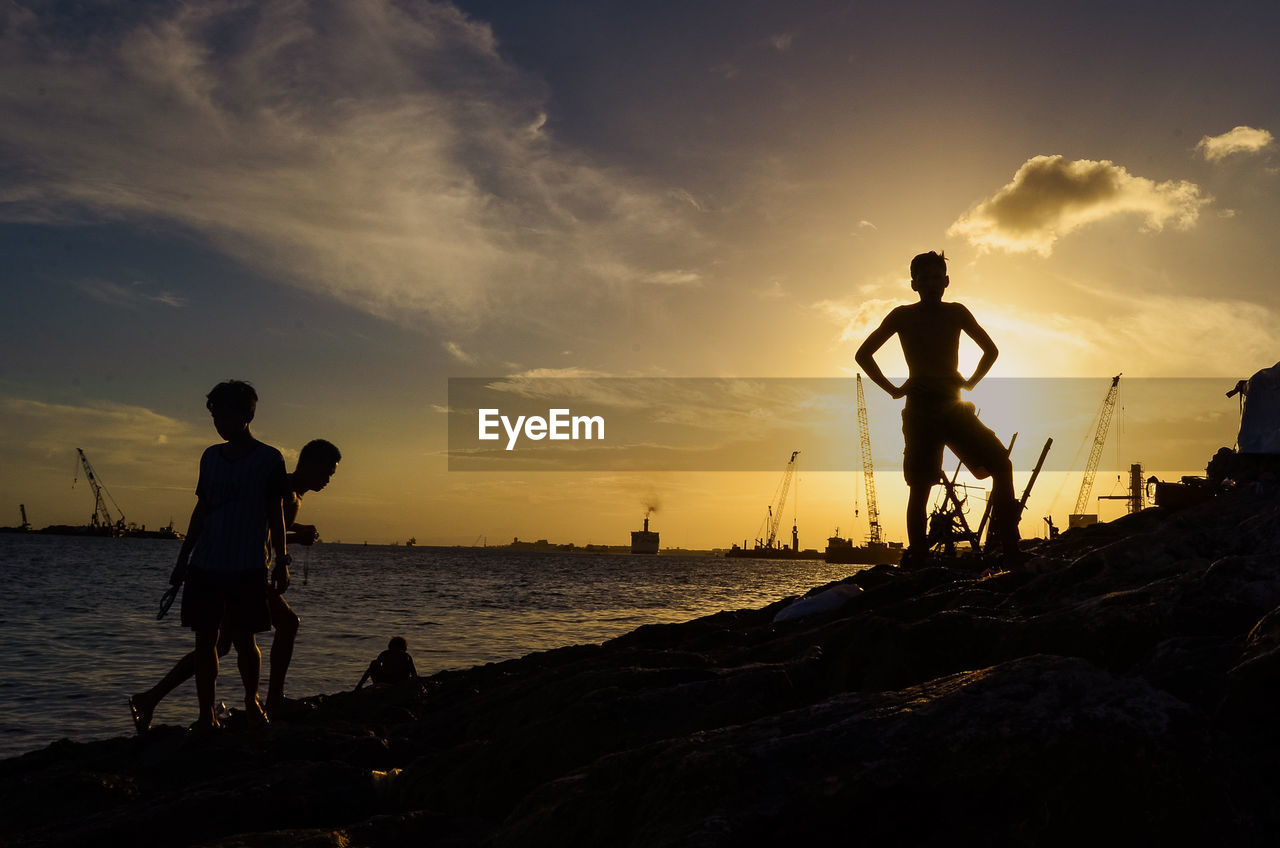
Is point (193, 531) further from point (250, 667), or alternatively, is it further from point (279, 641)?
point (279, 641)

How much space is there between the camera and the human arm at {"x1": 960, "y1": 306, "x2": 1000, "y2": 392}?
6312 millimetres

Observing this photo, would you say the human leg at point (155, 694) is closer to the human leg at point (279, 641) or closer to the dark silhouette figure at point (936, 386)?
the human leg at point (279, 641)

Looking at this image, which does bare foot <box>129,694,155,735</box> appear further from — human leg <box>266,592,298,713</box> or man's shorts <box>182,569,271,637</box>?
man's shorts <box>182,569,271,637</box>

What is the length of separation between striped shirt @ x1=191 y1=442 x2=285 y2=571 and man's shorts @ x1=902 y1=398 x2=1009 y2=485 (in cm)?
452

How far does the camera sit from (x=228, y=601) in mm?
5320

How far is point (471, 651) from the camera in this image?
1919 cm

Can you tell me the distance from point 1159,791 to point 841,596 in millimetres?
7891

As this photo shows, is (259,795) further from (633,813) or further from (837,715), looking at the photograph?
(837,715)

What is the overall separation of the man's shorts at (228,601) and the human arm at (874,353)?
14.9 feet

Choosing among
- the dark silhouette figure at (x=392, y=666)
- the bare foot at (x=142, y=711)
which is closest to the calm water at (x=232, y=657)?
the dark silhouette figure at (x=392, y=666)

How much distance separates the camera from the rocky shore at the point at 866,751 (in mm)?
1964

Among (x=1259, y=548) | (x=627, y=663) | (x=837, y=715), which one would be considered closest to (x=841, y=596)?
(x=627, y=663)

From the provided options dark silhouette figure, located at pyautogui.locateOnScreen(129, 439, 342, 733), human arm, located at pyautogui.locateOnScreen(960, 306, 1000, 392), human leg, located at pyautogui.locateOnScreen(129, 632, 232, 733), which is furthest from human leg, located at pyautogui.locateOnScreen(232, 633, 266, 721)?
human arm, located at pyautogui.locateOnScreen(960, 306, 1000, 392)

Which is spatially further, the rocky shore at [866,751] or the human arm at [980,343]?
the human arm at [980,343]
